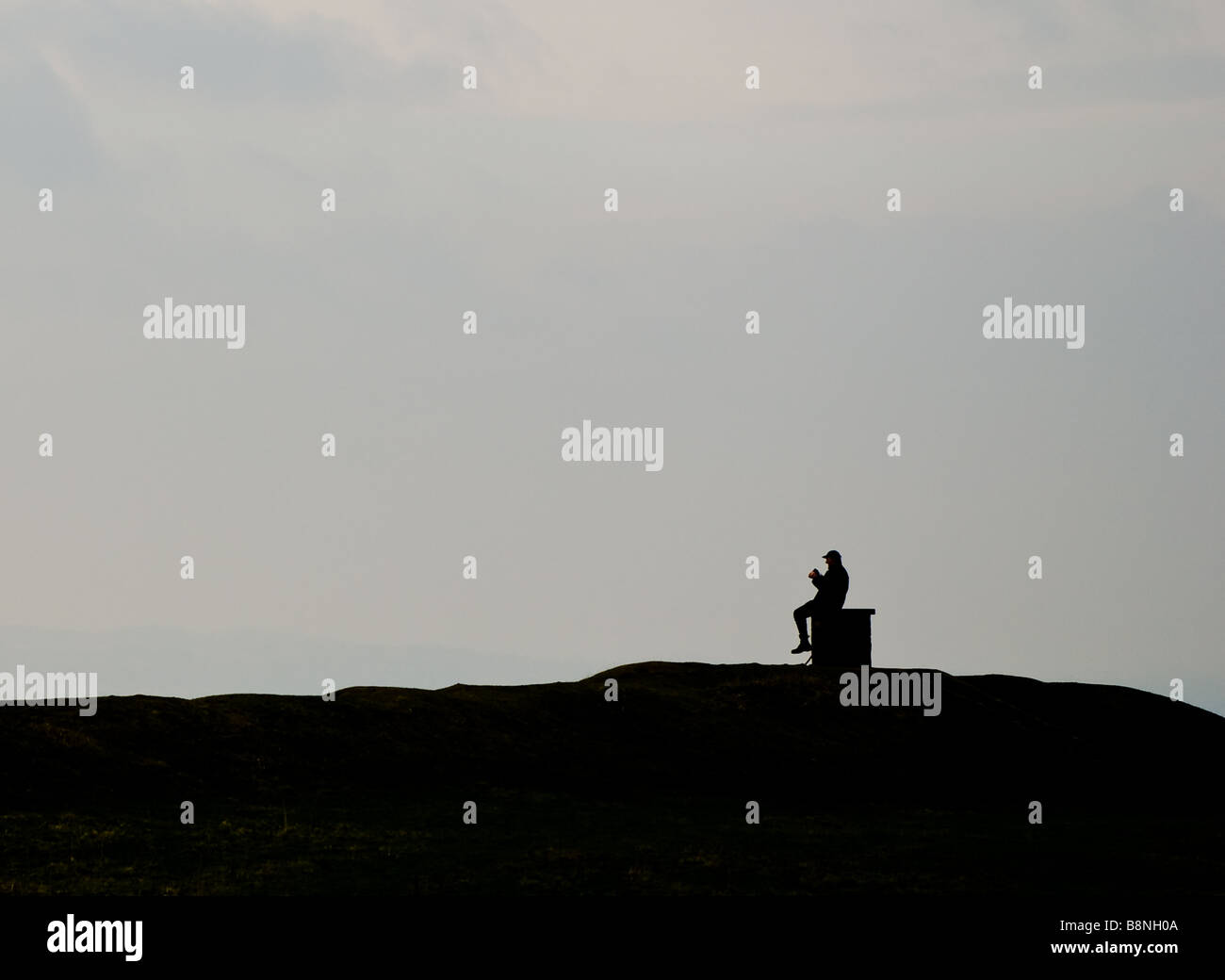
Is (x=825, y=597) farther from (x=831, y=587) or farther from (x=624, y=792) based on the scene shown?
(x=624, y=792)

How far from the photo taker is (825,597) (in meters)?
29.8

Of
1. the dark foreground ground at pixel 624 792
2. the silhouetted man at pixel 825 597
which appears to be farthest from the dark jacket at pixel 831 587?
the dark foreground ground at pixel 624 792

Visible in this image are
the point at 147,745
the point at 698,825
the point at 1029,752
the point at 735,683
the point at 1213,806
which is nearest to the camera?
the point at 698,825

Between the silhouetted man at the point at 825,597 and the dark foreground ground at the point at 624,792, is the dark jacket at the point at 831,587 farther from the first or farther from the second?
the dark foreground ground at the point at 624,792

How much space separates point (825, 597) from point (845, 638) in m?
0.98

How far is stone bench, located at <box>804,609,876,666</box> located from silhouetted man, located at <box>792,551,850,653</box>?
5.9 inches

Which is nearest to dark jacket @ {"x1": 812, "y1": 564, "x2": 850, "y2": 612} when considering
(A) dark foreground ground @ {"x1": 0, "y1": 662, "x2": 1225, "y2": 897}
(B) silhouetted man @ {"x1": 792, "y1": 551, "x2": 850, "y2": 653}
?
(B) silhouetted man @ {"x1": 792, "y1": 551, "x2": 850, "y2": 653}

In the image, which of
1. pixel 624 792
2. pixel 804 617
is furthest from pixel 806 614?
pixel 624 792

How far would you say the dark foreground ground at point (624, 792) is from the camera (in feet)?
58.7
